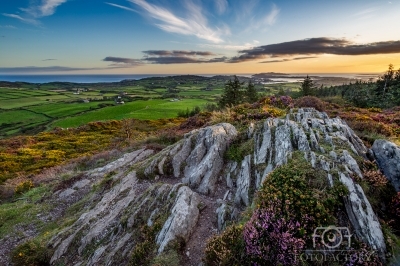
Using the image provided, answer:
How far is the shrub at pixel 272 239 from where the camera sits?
23.3ft

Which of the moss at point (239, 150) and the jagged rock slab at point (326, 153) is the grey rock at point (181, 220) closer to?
the jagged rock slab at point (326, 153)

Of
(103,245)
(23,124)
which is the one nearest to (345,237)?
(103,245)

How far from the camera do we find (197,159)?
16844 mm

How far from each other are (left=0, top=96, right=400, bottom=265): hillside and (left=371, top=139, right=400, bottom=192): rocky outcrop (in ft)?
0.16

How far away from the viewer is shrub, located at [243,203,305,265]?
711 centimetres

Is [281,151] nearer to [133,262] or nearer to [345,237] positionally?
[345,237]

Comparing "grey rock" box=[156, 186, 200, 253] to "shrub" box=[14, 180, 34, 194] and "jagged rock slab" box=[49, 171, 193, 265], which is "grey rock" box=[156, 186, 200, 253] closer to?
"jagged rock slab" box=[49, 171, 193, 265]

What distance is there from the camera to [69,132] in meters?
71.8

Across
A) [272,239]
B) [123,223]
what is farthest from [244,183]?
[123,223]

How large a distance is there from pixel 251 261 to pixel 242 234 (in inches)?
41.3

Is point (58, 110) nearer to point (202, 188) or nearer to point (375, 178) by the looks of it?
point (202, 188)

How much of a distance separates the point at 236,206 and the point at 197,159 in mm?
5791

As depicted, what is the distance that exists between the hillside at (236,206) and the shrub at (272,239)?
0.11ft

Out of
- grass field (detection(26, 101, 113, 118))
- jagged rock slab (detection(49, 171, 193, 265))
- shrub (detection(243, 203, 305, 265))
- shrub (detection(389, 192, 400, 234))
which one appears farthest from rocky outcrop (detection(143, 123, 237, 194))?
grass field (detection(26, 101, 113, 118))
